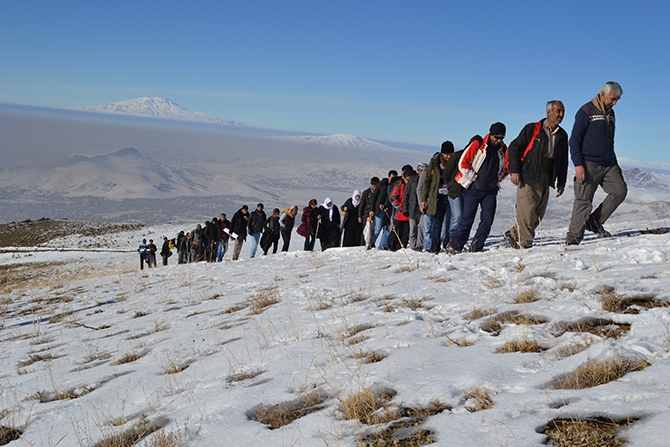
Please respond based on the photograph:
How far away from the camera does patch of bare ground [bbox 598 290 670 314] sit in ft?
13.3

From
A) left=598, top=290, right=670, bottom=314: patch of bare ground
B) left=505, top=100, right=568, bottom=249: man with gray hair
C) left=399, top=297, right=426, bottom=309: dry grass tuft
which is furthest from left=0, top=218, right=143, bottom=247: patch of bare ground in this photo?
left=598, top=290, right=670, bottom=314: patch of bare ground

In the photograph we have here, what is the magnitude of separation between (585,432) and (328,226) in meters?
14.9

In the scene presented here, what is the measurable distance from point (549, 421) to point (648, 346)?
1209mm

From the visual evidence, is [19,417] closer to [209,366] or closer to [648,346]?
[209,366]

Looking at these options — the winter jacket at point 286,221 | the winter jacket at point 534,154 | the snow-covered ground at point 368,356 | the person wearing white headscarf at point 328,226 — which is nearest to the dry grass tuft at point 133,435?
the snow-covered ground at point 368,356

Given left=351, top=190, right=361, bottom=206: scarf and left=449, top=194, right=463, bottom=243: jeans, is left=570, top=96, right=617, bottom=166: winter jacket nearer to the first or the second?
left=449, top=194, right=463, bottom=243: jeans

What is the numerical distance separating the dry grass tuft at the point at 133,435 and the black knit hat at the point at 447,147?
8.53 m

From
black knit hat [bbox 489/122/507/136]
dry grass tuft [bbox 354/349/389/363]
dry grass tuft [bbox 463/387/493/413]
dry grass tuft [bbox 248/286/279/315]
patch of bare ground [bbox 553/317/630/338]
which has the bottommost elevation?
dry grass tuft [bbox 248/286/279/315]

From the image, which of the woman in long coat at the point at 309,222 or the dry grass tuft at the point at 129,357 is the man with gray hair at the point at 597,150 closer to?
the dry grass tuft at the point at 129,357

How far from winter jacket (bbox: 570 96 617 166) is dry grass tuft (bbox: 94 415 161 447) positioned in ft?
23.2

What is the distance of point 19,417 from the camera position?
392 centimetres

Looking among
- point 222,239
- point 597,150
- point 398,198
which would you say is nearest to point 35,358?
point 597,150

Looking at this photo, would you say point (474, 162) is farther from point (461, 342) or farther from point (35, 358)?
point (35, 358)

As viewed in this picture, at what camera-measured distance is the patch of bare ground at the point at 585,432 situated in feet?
7.55
